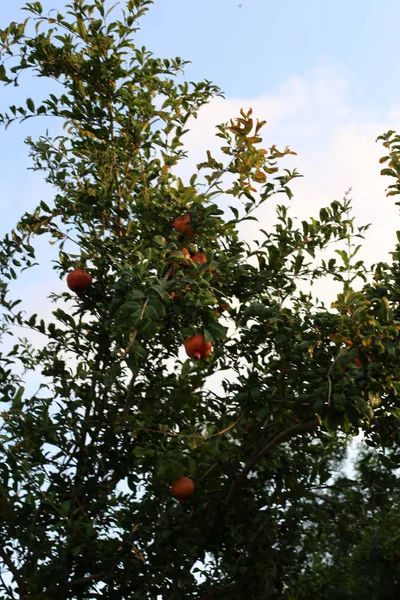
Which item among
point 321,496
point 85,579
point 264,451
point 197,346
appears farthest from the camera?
point 321,496

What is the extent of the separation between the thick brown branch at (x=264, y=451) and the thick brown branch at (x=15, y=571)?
146 cm

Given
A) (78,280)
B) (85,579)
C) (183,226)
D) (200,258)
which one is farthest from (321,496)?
(78,280)

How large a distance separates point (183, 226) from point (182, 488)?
1.71 m

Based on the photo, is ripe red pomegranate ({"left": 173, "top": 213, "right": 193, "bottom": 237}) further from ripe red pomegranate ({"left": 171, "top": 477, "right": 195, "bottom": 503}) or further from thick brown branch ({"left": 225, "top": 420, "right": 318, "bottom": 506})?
ripe red pomegranate ({"left": 171, "top": 477, "right": 195, "bottom": 503})

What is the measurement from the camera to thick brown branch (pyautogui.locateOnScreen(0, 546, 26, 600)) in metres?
5.68

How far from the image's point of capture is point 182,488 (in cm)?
530

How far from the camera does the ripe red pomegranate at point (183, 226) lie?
18.9ft

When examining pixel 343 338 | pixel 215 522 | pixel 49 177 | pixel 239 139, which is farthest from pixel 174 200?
pixel 215 522

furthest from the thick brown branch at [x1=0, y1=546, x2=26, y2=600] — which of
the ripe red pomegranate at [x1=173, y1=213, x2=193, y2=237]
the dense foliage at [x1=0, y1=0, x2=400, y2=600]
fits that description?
the ripe red pomegranate at [x1=173, y1=213, x2=193, y2=237]

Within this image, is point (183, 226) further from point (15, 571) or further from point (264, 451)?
point (15, 571)

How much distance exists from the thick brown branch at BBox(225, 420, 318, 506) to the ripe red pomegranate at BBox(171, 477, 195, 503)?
A: 1.06 ft

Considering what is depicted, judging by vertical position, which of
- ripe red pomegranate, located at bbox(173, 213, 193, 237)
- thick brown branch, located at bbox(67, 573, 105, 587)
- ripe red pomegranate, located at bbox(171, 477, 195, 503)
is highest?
ripe red pomegranate, located at bbox(173, 213, 193, 237)

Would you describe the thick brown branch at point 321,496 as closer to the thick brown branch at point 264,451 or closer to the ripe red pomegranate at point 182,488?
the thick brown branch at point 264,451

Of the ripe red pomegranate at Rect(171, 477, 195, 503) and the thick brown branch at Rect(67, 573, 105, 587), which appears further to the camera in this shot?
the thick brown branch at Rect(67, 573, 105, 587)
